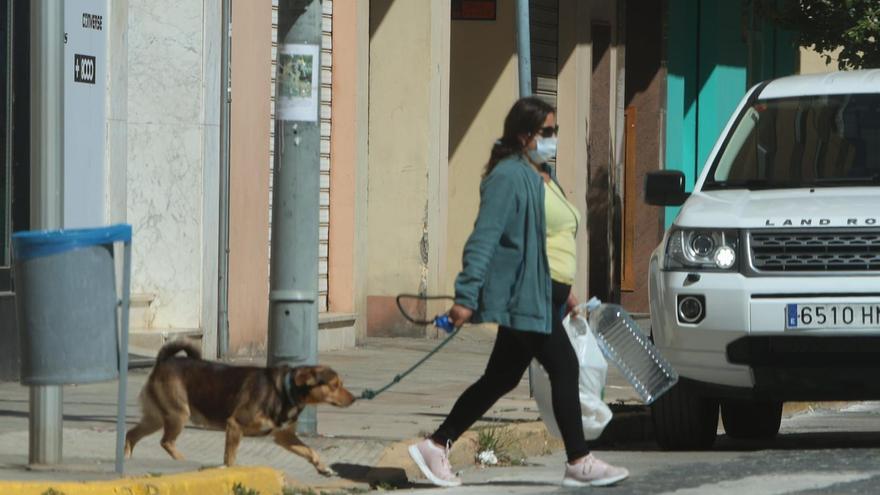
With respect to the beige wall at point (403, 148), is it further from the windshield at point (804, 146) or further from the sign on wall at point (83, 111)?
the windshield at point (804, 146)

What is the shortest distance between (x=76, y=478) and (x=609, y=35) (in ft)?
53.3

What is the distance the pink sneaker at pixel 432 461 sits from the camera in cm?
909

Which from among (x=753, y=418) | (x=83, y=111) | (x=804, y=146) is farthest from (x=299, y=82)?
(x=753, y=418)

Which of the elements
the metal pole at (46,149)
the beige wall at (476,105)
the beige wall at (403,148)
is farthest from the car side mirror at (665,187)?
the beige wall at (476,105)

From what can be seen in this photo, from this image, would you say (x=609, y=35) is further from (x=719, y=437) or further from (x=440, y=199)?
(x=719, y=437)

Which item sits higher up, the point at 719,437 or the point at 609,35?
the point at 609,35

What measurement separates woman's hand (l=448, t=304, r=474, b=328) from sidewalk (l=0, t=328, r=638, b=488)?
99cm

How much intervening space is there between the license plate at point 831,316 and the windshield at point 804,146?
44.7 inches

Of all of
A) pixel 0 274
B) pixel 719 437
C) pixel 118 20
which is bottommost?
pixel 719 437

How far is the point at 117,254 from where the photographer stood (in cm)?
1412

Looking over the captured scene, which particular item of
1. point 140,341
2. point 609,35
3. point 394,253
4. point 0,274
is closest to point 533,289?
point 0,274

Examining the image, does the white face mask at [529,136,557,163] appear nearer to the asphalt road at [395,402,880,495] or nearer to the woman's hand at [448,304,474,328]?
the woman's hand at [448,304,474,328]

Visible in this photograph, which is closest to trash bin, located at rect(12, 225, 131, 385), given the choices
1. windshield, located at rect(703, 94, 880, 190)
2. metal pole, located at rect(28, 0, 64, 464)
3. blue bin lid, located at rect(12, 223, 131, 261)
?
blue bin lid, located at rect(12, 223, 131, 261)

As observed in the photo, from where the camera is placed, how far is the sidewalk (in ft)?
29.6
